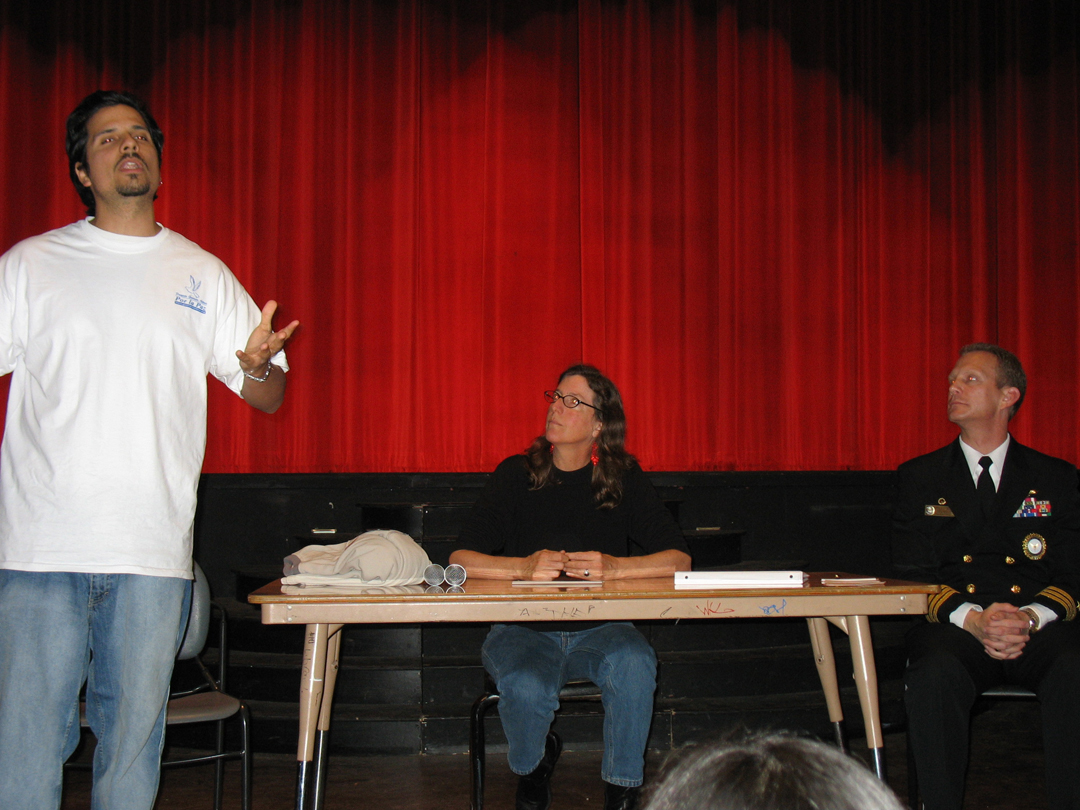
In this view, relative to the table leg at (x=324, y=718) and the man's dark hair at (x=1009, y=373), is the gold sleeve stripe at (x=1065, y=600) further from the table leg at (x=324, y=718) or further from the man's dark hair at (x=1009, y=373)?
the table leg at (x=324, y=718)

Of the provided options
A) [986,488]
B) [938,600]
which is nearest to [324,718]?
[938,600]

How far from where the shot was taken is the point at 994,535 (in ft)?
7.76

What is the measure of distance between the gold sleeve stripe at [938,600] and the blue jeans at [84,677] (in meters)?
1.85

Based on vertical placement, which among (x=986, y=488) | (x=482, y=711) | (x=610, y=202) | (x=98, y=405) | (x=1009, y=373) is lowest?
(x=482, y=711)

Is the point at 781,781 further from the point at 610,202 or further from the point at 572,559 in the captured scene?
the point at 610,202

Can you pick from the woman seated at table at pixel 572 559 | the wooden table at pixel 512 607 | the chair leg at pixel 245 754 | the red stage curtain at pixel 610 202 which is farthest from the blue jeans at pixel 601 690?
the red stage curtain at pixel 610 202

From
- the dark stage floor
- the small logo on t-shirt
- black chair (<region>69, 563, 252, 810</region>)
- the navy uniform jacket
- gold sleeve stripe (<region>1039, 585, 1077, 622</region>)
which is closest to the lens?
the small logo on t-shirt

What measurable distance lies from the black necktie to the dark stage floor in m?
0.94

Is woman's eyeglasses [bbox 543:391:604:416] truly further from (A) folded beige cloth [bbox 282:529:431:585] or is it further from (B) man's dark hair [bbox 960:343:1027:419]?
(B) man's dark hair [bbox 960:343:1027:419]

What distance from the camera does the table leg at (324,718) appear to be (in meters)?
1.94

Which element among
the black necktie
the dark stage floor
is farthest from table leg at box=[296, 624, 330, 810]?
the black necktie

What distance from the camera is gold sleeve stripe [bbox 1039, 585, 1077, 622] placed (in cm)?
220

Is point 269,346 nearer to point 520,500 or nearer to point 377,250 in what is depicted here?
point 520,500

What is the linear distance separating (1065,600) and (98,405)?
226 centimetres
